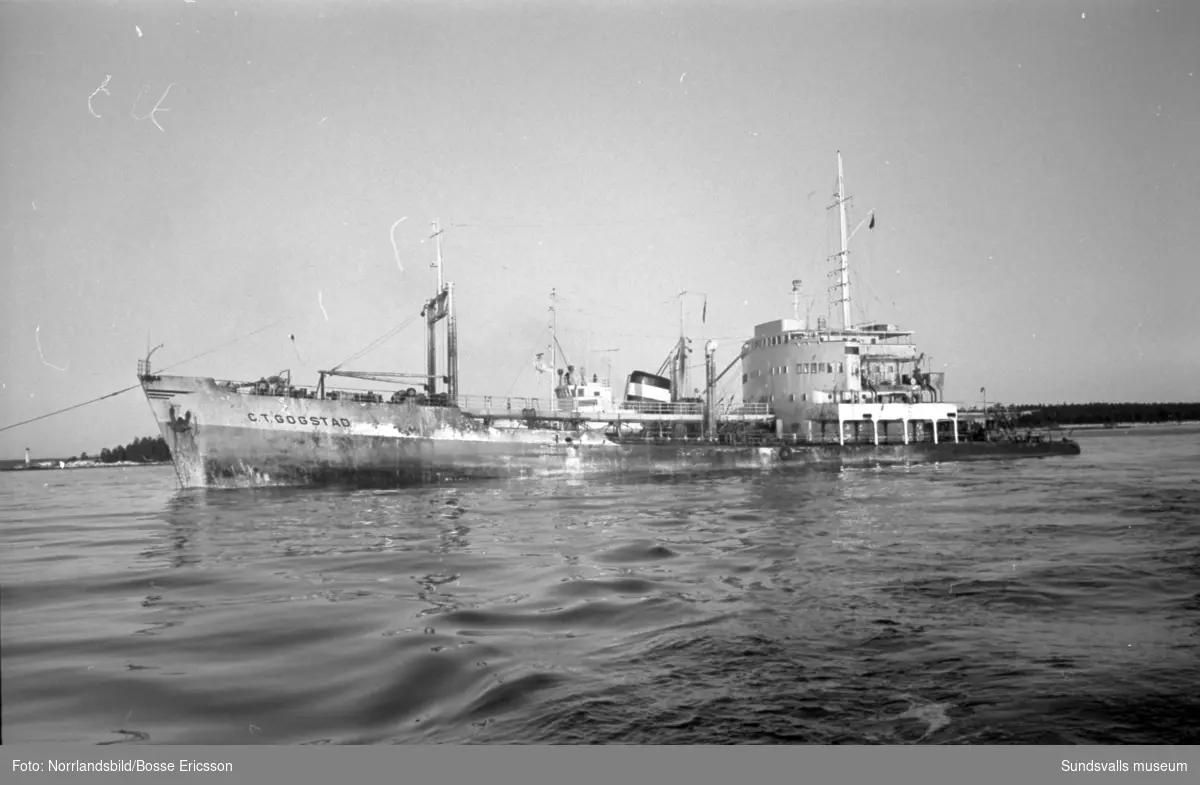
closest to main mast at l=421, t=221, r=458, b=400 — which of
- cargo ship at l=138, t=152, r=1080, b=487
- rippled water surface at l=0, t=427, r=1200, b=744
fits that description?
cargo ship at l=138, t=152, r=1080, b=487

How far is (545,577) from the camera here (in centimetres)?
899

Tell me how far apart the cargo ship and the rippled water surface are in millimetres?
10982

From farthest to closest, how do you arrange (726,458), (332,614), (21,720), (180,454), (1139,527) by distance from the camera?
1. (726,458)
2. (180,454)
3. (1139,527)
4. (332,614)
5. (21,720)

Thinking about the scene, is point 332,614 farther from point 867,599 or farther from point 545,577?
point 867,599

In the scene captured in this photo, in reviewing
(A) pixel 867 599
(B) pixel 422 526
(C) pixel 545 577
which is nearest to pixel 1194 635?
(A) pixel 867 599

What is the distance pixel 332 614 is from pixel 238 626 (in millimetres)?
869

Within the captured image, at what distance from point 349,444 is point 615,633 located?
2186 centimetres

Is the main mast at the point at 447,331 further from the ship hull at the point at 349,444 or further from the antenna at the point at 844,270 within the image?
the antenna at the point at 844,270

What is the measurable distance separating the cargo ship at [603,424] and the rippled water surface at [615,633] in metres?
11.0

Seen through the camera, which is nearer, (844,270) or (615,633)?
(615,633)

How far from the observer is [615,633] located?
6223mm
